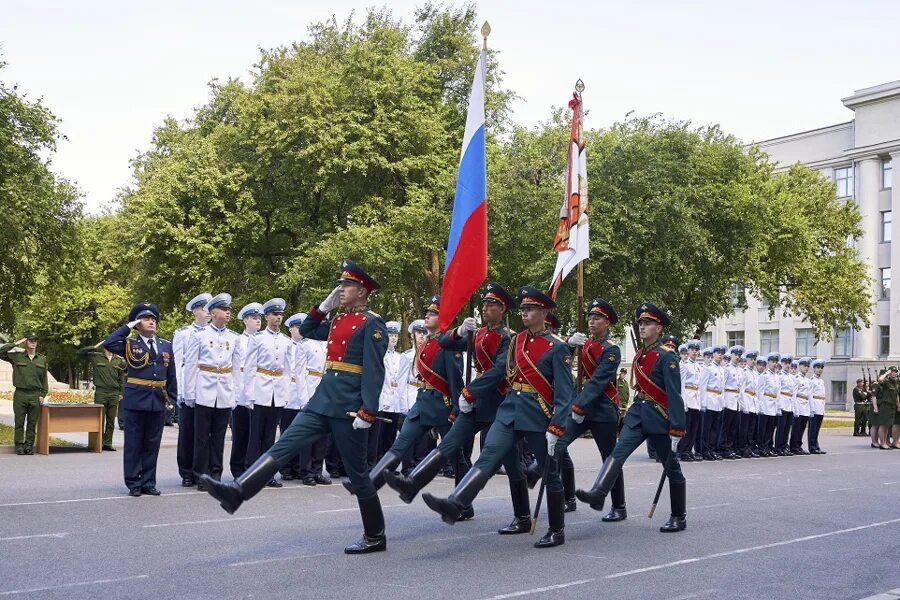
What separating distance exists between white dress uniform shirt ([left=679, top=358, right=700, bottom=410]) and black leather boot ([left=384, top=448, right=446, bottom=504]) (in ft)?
40.5

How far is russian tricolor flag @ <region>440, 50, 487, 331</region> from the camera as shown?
9.96 metres

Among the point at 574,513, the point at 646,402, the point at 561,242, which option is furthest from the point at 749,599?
the point at 561,242

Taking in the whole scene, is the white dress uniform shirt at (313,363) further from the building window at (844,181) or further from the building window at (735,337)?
the building window at (735,337)

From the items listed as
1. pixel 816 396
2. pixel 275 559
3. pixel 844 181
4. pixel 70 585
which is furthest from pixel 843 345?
pixel 70 585

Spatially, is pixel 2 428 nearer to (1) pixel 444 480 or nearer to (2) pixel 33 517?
(1) pixel 444 480

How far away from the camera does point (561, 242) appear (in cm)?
1213

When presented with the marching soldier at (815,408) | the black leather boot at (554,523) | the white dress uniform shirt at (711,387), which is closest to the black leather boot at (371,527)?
the black leather boot at (554,523)

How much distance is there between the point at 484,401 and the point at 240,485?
265cm

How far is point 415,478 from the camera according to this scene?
30.2 feet

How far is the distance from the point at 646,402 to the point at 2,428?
16985 mm

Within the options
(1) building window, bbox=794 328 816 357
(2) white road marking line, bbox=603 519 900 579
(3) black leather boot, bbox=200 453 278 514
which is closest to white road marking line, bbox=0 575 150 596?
(3) black leather boot, bbox=200 453 278 514

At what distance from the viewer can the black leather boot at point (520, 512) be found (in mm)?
9711

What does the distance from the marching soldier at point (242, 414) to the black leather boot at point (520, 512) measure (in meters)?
4.72

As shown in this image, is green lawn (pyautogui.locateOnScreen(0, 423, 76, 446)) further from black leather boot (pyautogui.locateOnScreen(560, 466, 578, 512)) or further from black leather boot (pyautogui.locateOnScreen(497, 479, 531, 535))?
black leather boot (pyautogui.locateOnScreen(497, 479, 531, 535))
